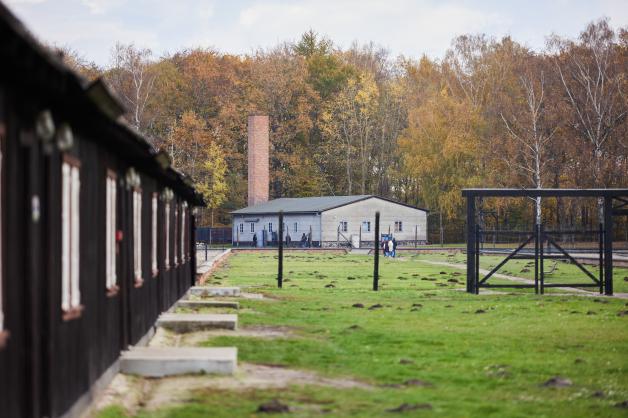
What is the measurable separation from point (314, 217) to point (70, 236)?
70.0 metres

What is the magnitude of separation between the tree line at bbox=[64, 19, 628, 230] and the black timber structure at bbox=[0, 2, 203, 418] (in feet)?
189

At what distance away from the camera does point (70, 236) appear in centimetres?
926

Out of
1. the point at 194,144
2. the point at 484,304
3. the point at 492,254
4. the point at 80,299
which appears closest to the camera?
the point at 80,299

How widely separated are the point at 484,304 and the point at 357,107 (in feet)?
226

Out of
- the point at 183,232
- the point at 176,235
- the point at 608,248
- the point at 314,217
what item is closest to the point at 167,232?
the point at 176,235

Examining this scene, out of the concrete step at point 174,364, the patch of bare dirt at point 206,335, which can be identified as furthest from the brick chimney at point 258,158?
the concrete step at point 174,364

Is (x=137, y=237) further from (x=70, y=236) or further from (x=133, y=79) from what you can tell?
(x=133, y=79)

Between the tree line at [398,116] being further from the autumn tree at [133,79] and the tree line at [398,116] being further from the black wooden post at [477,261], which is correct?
the black wooden post at [477,261]

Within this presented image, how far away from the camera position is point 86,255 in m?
10.1

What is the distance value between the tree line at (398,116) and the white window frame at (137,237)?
54377 mm

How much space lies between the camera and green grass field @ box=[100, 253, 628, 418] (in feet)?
33.9

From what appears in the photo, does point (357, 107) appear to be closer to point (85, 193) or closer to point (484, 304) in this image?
point (484, 304)

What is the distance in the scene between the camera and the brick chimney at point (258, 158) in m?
84.6

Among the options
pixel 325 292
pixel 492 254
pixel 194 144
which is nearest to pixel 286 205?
pixel 194 144
